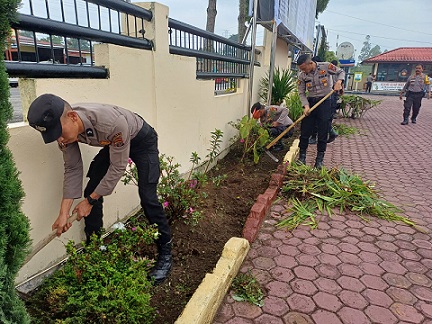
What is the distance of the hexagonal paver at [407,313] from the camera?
2.02m

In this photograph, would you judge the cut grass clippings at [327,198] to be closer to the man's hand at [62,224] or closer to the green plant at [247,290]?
the green plant at [247,290]

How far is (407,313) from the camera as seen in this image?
6.80 ft

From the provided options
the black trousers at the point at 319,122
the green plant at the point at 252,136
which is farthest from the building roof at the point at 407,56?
the green plant at the point at 252,136

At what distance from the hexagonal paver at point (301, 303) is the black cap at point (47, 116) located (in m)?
1.78

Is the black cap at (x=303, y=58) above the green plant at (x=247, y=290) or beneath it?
above

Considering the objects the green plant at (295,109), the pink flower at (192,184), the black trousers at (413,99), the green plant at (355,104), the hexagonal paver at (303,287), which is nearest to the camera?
the hexagonal paver at (303,287)

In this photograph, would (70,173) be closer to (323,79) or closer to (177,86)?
(177,86)

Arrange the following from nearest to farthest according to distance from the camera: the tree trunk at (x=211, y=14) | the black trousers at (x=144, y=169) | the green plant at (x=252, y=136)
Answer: the black trousers at (x=144, y=169) → the green plant at (x=252, y=136) → the tree trunk at (x=211, y=14)

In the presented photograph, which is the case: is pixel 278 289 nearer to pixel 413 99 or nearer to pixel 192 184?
pixel 192 184

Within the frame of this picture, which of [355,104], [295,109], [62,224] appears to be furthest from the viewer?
[355,104]

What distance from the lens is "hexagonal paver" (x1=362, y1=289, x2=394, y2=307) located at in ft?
7.07

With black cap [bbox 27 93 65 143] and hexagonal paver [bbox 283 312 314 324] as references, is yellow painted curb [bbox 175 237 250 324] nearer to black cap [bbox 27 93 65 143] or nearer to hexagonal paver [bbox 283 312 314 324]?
hexagonal paver [bbox 283 312 314 324]

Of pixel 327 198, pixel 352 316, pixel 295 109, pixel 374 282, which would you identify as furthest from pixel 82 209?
pixel 295 109

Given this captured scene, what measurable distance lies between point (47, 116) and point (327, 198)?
3019 mm
